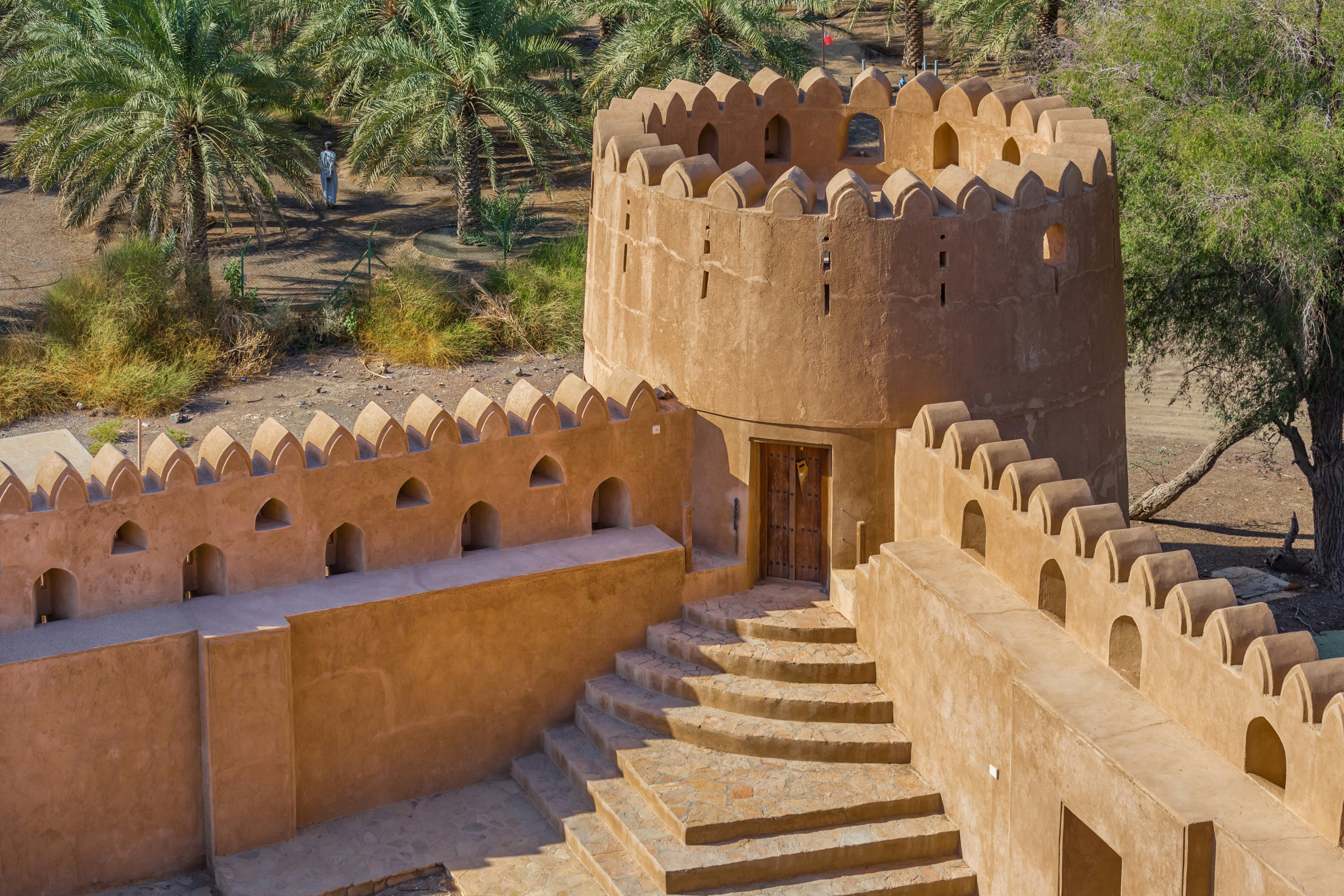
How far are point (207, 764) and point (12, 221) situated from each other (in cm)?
1846

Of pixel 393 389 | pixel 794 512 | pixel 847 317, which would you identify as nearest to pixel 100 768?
pixel 794 512

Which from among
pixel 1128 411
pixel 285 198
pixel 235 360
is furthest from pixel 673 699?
pixel 285 198

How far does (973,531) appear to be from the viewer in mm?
13781

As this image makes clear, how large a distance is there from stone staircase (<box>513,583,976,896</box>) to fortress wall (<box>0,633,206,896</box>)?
9.02ft

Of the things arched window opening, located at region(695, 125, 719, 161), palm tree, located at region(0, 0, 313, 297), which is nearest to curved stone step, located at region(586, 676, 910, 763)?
arched window opening, located at region(695, 125, 719, 161)

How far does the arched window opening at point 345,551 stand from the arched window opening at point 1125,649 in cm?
574

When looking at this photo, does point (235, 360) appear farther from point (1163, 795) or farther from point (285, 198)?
point (1163, 795)

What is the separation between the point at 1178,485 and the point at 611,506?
9.68m

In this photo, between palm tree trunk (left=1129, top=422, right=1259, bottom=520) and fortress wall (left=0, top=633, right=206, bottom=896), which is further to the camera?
palm tree trunk (left=1129, top=422, right=1259, bottom=520)

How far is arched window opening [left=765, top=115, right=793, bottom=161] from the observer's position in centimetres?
1769

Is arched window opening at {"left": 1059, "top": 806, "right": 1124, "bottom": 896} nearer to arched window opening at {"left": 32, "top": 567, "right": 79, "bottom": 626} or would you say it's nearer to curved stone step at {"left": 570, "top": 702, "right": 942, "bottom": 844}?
curved stone step at {"left": 570, "top": 702, "right": 942, "bottom": 844}

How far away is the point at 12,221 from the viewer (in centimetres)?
2906

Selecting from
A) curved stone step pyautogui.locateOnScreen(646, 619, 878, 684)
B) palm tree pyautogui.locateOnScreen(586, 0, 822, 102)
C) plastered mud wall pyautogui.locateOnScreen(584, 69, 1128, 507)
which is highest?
palm tree pyautogui.locateOnScreen(586, 0, 822, 102)

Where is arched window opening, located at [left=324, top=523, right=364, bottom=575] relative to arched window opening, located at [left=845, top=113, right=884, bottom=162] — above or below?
below
